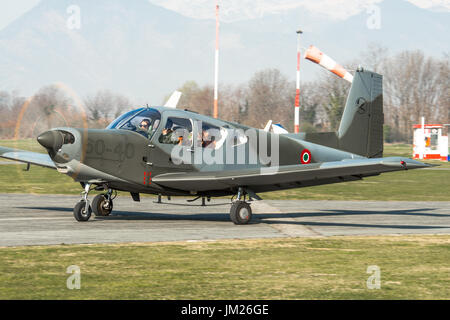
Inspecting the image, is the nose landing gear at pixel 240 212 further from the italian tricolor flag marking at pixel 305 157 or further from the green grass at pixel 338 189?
the green grass at pixel 338 189

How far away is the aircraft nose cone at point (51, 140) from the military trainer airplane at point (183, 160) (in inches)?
0.8

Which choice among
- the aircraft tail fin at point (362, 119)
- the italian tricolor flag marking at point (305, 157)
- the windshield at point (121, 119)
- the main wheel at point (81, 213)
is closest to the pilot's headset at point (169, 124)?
the windshield at point (121, 119)

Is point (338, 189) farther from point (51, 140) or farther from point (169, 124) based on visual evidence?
point (51, 140)

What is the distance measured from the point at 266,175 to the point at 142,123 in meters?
2.99

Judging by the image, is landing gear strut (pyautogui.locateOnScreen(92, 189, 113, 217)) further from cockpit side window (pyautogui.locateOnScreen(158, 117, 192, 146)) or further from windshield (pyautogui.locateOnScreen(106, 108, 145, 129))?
cockpit side window (pyautogui.locateOnScreen(158, 117, 192, 146))

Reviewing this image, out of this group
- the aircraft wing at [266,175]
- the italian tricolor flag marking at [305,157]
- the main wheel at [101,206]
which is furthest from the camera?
the italian tricolor flag marking at [305,157]

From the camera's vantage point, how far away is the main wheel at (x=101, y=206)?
14.7 meters

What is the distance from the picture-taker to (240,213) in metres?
14.1

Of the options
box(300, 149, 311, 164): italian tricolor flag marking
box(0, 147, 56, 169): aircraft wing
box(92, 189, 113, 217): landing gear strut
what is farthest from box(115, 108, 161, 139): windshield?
box(300, 149, 311, 164): italian tricolor flag marking

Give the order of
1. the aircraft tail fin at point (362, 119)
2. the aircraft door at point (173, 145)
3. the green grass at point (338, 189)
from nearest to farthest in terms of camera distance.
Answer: the aircraft door at point (173, 145), the aircraft tail fin at point (362, 119), the green grass at point (338, 189)
